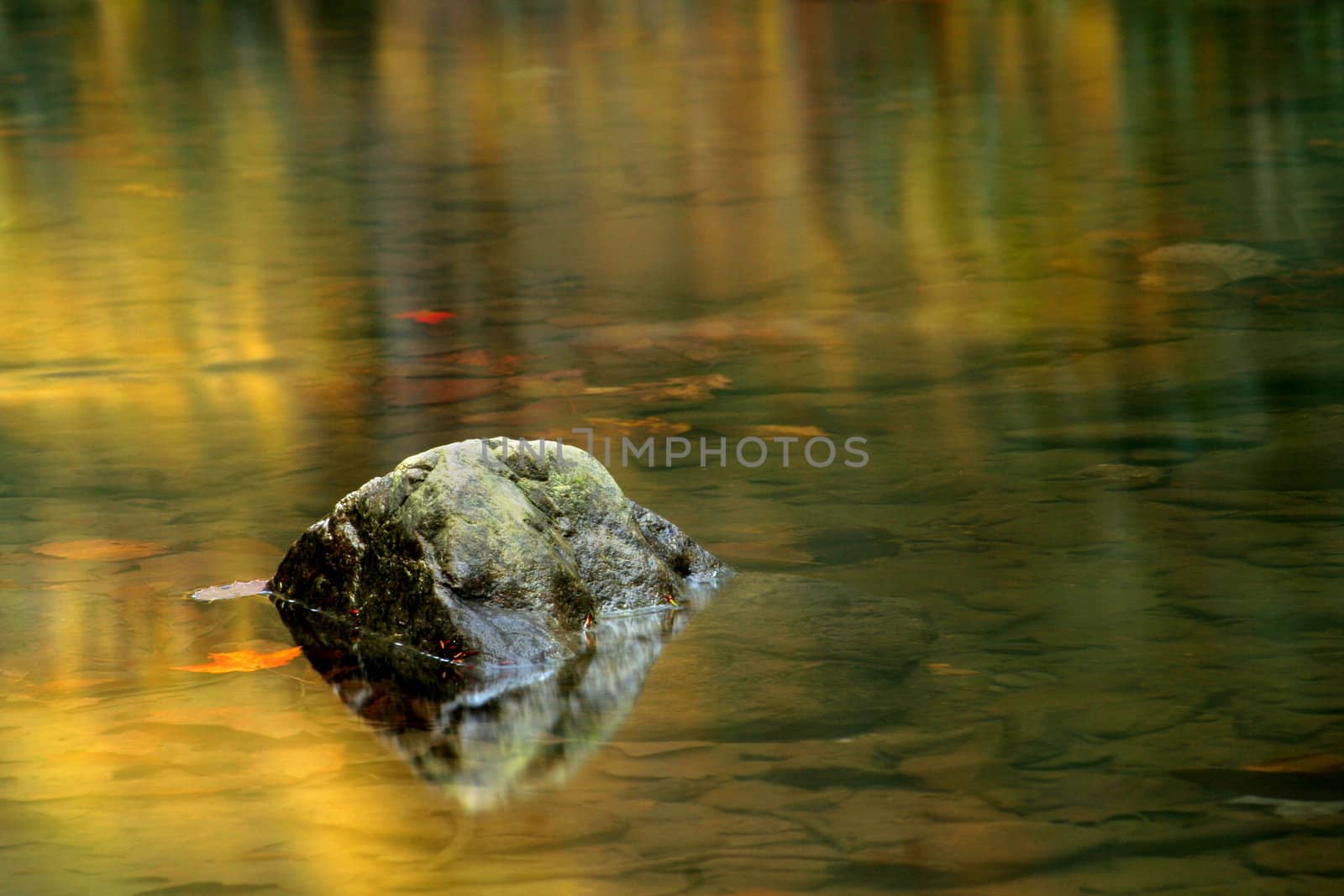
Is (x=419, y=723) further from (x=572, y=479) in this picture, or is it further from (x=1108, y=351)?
(x=1108, y=351)

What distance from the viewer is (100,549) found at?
512 centimetres

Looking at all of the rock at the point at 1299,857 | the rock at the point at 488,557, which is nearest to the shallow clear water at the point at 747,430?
the rock at the point at 1299,857

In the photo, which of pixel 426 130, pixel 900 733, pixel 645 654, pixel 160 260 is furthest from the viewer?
pixel 426 130

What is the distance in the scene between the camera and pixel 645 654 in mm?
4258

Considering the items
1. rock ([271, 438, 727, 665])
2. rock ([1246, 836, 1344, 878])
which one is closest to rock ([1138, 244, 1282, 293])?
rock ([271, 438, 727, 665])

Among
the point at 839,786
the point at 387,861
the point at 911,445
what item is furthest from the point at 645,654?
the point at 911,445

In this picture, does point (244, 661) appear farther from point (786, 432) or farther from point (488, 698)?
point (786, 432)

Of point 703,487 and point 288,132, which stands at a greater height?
point 288,132

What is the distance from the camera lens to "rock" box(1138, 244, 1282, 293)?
26.7 ft

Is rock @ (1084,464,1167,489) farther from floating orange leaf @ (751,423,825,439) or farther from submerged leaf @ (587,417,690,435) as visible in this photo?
submerged leaf @ (587,417,690,435)

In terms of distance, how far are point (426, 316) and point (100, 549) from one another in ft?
10.3

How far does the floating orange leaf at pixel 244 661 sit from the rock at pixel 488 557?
7.8 inches

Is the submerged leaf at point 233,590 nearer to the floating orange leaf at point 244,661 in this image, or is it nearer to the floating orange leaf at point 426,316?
the floating orange leaf at point 244,661

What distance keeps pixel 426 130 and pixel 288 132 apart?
929mm
